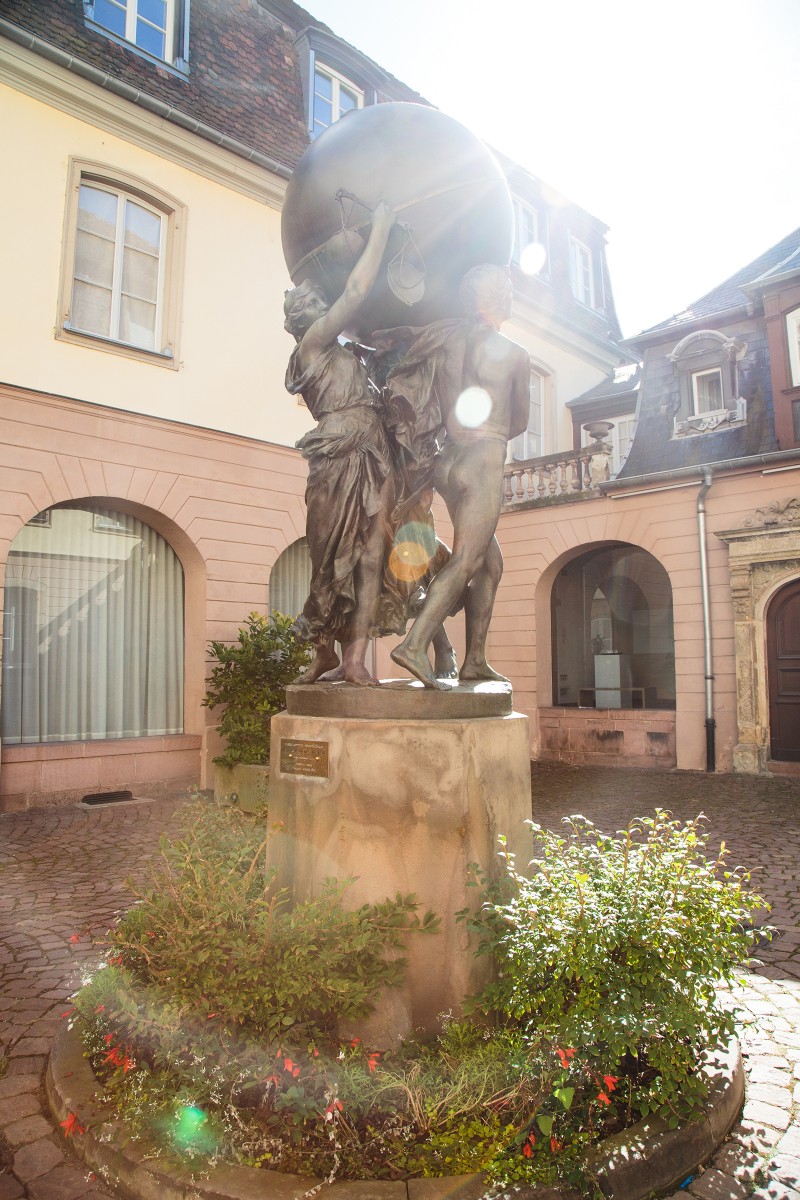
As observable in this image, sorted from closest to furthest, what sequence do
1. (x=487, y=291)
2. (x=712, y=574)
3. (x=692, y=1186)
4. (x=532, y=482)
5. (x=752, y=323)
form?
(x=692, y=1186) < (x=487, y=291) < (x=712, y=574) < (x=752, y=323) < (x=532, y=482)

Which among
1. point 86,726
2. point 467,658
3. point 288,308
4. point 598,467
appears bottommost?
point 86,726

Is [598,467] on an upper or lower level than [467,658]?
upper

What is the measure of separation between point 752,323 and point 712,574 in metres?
4.12

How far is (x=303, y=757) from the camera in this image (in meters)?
2.74

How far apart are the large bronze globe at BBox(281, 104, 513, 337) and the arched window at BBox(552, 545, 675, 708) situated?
11086 millimetres

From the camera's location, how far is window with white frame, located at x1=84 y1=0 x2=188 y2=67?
29.5ft

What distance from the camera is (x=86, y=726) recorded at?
27.9 feet

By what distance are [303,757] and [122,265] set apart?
8092 mm

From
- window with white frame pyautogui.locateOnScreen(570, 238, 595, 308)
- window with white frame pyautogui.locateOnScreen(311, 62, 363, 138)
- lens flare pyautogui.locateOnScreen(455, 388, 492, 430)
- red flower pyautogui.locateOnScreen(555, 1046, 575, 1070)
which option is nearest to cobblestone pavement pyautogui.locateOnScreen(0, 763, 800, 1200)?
red flower pyautogui.locateOnScreen(555, 1046, 575, 1070)

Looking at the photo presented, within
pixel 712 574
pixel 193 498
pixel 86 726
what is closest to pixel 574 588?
pixel 712 574

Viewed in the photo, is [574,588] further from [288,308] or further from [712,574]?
[288,308]

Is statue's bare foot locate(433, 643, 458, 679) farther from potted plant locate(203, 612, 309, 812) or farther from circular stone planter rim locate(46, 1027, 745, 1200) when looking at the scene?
potted plant locate(203, 612, 309, 812)

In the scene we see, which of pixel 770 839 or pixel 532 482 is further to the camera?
pixel 532 482

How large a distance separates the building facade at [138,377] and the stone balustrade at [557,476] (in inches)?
162
